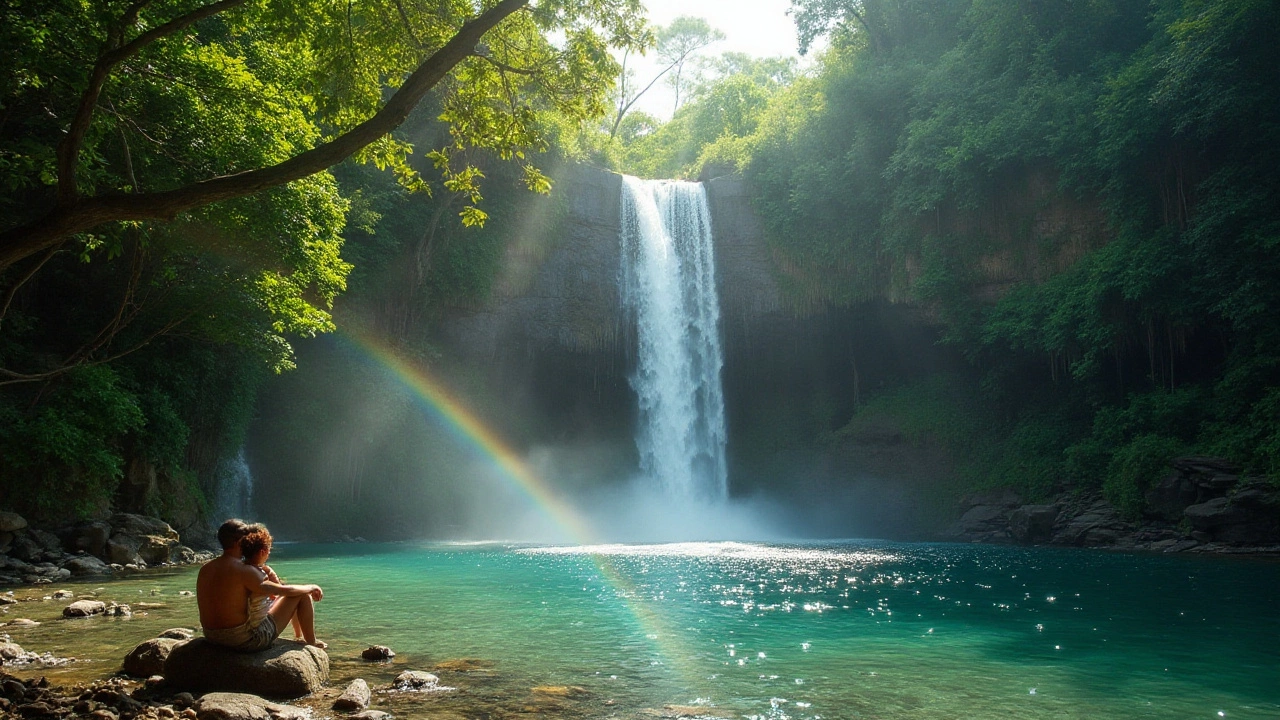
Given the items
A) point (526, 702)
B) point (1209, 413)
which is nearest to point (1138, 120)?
point (1209, 413)

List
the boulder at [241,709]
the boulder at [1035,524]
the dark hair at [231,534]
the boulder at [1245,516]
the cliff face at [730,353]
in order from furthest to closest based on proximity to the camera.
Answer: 1. the cliff face at [730,353]
2. the boulder at [1035,524]
3. the boulder at [1245,516]
4. the dark hair at [231,534]
5. the boulder at [241,709]

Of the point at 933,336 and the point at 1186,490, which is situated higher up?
the point at 933,336

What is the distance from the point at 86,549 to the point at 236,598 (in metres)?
11.5

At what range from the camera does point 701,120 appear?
155ft

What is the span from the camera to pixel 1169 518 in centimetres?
2081

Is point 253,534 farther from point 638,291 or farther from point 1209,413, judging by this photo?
point 638,291

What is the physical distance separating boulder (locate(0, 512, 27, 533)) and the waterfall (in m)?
8.85

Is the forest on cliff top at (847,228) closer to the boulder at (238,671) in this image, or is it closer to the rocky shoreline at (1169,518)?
the rocky shoreline at (1169,518)

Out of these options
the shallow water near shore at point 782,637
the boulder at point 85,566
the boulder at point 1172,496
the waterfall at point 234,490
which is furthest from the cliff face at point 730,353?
the boulder at point 85,566

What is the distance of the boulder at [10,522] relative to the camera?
13.1 meters

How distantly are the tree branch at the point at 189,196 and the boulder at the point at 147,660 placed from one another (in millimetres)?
3113

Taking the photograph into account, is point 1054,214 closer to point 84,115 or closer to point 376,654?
point 376,654

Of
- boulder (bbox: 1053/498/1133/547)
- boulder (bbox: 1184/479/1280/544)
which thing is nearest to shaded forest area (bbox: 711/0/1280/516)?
boulder (bbox: 1053/498/1133/547)

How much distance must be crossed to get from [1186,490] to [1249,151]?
358 inches
